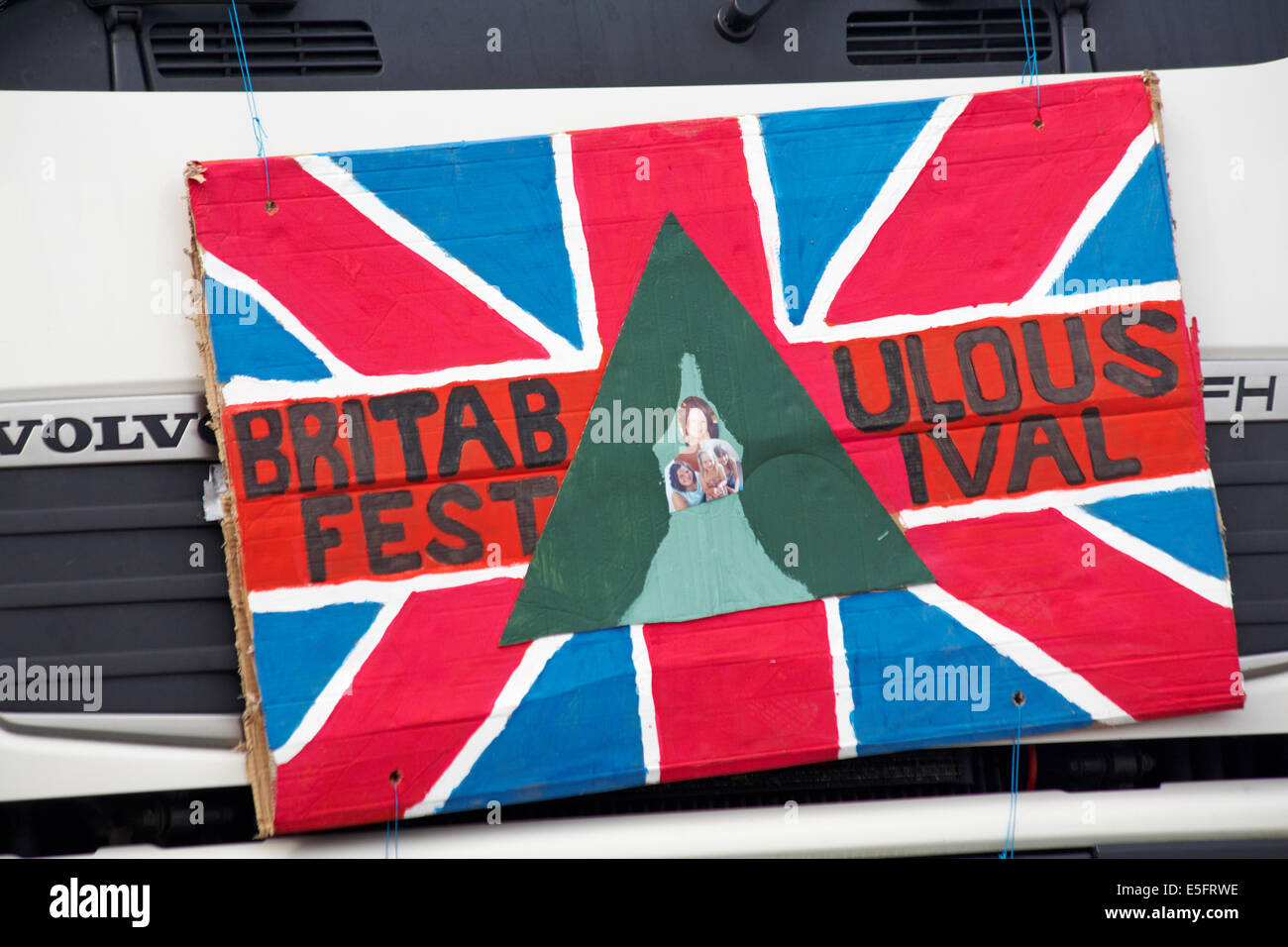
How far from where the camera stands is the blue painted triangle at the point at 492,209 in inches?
88.0

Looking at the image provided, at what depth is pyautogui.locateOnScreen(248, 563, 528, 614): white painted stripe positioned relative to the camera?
215 centimetres

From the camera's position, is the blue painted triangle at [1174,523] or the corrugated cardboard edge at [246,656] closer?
the corrugated cardboard edge at [246,656]

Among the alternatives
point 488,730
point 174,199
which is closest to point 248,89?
point 174,199

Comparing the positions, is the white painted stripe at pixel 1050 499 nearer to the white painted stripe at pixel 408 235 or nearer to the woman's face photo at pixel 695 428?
the woman's face photo at pixel 695 428

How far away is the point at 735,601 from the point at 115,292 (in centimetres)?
142

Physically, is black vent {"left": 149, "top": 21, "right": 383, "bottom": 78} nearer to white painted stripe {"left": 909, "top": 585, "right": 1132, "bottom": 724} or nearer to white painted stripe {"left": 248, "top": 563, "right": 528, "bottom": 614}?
white painted stripe {"left": 248, "top": 563, "right": 528, "bottom": 614}

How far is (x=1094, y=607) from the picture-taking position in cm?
231

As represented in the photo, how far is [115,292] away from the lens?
7.09 ft

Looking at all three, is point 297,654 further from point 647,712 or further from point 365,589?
point 647,712

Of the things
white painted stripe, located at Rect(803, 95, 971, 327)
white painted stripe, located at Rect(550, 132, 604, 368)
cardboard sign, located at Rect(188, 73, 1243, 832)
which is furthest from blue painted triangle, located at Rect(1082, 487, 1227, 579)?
white painted stripe, located at Rect(550, 132, 604, 368)

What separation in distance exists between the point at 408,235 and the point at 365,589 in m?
0.74

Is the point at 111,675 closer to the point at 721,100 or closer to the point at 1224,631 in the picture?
the point at 721,100

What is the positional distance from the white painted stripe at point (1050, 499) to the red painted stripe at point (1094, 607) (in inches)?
0.7

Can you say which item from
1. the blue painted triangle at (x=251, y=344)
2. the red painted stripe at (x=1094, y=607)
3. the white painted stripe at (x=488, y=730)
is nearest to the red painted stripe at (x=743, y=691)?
the white painted stripe at (x=488, y=730)
